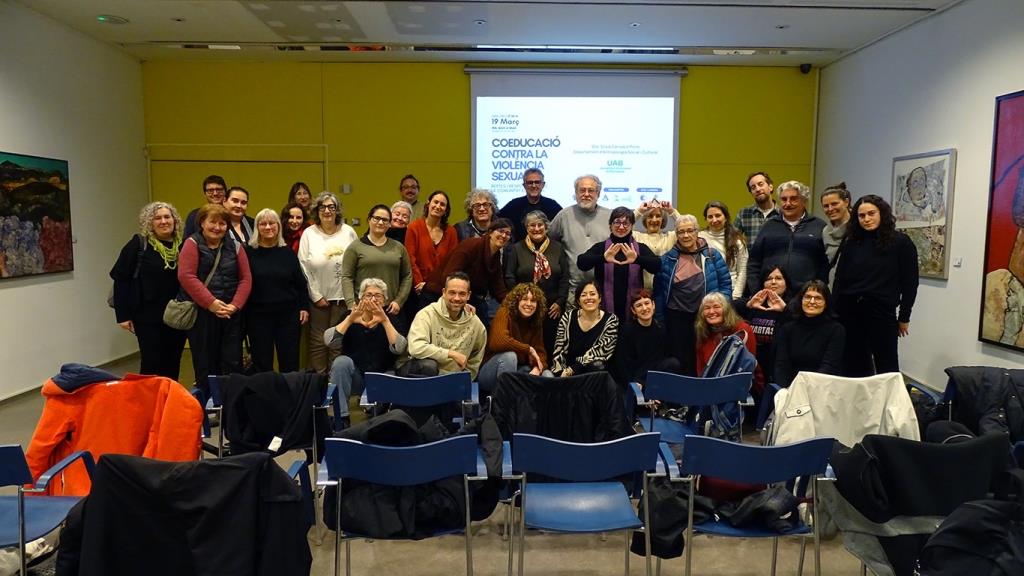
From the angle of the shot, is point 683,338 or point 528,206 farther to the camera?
point 528,206

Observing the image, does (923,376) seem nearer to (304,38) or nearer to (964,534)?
(964,534)

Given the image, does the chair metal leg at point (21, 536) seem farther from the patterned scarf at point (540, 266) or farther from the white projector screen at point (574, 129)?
the white projector screen at point (574, 129)

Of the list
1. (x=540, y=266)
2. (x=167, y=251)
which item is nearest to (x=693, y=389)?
(x=540, y=266)

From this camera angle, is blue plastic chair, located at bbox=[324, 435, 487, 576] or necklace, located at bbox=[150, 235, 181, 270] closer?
blue plastic chair, located at bbox=[324, 435, 487, 576]

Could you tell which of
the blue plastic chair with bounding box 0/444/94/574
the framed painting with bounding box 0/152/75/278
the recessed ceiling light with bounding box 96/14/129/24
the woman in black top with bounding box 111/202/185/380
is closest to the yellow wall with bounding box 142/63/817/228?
the recessed ceiling light with bounding box 96/14/129/24

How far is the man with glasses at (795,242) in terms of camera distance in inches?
171

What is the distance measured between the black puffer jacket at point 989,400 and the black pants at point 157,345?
452 centimetres

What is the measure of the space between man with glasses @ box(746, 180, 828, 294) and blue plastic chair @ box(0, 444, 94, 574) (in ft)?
13.0

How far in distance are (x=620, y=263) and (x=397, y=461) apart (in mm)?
2463

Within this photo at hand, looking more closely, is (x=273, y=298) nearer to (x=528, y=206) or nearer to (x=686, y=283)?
(x=528, y=206)

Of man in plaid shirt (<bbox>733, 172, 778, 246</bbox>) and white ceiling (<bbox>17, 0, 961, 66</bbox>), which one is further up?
white ceiling (<bbox>17, 0, 961, 66</bbox>)

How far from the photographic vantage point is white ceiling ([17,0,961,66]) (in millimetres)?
5349

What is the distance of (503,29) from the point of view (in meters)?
6.07

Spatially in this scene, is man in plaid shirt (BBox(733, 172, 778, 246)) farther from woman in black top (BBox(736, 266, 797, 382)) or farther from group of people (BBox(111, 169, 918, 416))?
woman in black top (BBox(736, 266, 797, 382))
